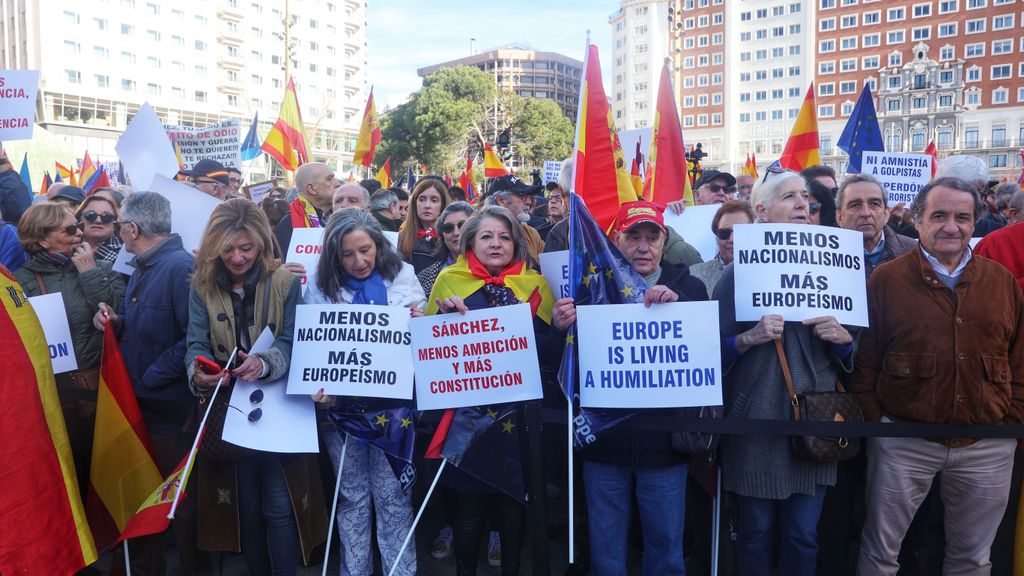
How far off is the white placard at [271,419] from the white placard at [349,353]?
114mm

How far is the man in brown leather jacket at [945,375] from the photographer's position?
3285 mm

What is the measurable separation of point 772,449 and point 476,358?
1413 millimetres

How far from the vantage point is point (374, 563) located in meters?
4.36

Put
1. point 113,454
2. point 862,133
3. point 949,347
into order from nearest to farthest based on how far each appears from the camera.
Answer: point 949,347 < point 113,454 < point 862,133

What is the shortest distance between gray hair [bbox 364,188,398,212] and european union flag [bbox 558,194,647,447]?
11.4ft

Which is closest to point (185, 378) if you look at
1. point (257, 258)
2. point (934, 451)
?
point (257, 258)

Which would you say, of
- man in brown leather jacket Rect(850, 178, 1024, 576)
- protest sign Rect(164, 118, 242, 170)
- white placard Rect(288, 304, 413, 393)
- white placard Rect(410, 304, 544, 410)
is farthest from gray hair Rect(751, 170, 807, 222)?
protest sign Rect(164, 118, 242, 170)

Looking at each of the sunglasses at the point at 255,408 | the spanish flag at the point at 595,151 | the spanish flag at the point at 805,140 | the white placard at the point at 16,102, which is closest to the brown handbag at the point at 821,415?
the spanish flag at the point at 595,151

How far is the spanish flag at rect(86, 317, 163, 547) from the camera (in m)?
3.82

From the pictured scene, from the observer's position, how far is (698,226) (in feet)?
20.9

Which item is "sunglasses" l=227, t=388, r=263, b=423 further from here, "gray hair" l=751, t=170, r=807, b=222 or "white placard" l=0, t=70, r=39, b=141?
"white placard" l=0, t=70, r=39, b=141

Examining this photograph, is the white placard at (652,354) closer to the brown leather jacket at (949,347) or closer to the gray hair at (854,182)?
the brown leather jacket at (949,347)

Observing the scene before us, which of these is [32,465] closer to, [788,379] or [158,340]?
[158,340]

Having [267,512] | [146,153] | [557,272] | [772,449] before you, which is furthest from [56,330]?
[146,153]
